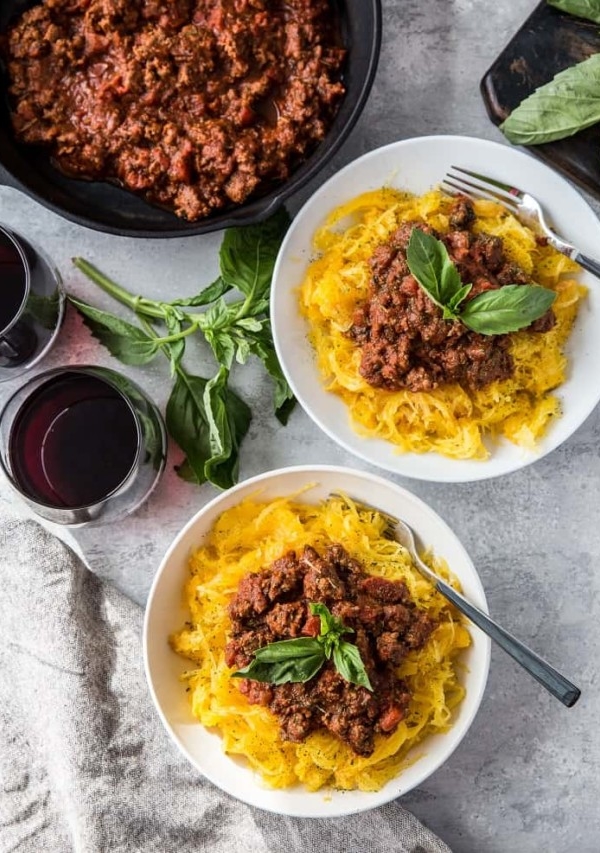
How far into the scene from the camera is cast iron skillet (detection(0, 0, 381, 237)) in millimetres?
2926

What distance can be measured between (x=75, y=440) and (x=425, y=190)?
147cm

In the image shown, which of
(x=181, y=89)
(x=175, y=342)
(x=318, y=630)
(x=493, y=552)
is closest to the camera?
(x=318, y=630)

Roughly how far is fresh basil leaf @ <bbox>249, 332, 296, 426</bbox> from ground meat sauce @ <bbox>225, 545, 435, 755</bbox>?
23.9 inches

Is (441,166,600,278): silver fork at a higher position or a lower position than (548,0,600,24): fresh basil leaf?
lower

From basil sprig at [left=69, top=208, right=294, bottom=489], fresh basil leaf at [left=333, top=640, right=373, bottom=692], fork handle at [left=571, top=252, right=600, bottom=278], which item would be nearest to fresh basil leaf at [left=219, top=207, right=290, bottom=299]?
basil sprig at [left=69, top=208, right=294, bottom=489]

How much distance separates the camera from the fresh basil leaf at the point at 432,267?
278 cm

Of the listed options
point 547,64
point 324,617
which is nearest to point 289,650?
point 324,617

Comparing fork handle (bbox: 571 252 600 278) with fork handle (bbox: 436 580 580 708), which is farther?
fork handle (bbox: 571 252 600 278)

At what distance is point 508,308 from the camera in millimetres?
2744

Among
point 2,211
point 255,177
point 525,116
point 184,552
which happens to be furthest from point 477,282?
point 2,211

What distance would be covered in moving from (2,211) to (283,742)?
214 cm

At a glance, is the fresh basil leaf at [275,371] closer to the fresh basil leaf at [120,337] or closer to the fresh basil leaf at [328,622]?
the fresh basil leaf at [120,337]

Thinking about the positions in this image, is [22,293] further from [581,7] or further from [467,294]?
[581,7]

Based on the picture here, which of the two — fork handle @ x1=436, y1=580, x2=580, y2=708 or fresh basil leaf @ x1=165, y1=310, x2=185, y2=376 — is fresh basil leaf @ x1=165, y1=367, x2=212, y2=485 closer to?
fresh basil leaf @ x1=165, y1=310, x2=185, y2=376
